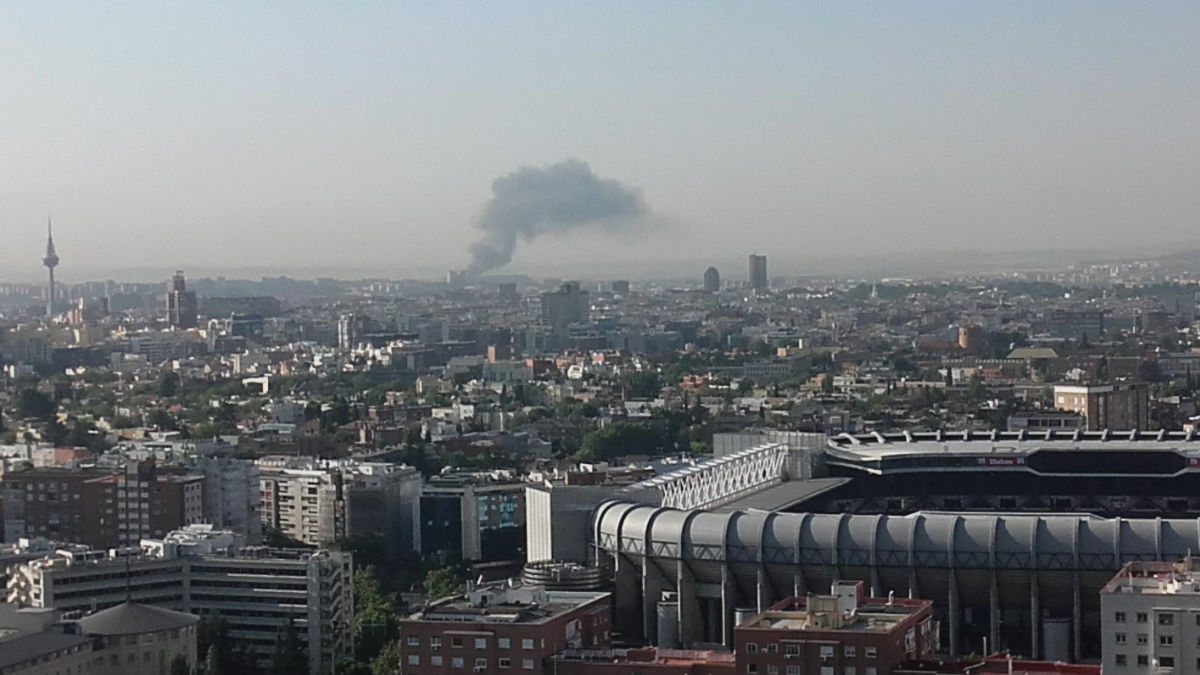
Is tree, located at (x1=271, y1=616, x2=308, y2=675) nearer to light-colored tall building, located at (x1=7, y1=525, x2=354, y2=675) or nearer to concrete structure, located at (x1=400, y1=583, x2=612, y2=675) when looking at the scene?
light-colored tall building, located at (x1=7, y1=525, x2=354, y2=675)

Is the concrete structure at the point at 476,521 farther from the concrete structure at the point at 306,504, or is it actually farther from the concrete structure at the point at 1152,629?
the concrete structure at the point at 1152,629

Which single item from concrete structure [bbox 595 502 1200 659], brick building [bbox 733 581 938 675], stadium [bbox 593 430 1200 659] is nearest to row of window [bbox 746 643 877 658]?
brick building [bbox 733 581 938 675]

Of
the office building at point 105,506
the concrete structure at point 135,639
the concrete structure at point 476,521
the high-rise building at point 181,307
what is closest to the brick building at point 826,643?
the concrete structure at point 135,639

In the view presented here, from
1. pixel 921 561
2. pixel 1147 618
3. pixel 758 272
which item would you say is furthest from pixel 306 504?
pixel 758 272

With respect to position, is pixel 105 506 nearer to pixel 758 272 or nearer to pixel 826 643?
pixel 826 643

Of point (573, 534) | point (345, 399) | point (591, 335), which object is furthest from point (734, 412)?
point (591, 335)
